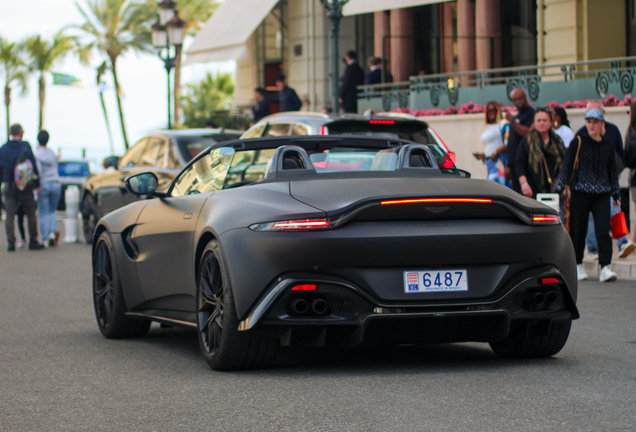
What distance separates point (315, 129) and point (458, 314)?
21.5 ft

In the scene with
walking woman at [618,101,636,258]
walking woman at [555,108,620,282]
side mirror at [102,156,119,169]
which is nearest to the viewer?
walking woman at [555,108,620,282]

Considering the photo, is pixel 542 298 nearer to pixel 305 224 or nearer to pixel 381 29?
pixel 305 224

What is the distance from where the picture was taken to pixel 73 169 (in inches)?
1341

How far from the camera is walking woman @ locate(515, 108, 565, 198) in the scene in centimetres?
1181

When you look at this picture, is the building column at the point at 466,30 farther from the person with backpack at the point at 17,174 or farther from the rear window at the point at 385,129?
the rear window at the point at 385,129

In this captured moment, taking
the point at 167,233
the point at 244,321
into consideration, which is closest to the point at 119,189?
the point at 167,233

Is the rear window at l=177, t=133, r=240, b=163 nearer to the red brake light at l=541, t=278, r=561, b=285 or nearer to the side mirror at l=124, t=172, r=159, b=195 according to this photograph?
the side mirror at l=124, t=172, r=159, b=195

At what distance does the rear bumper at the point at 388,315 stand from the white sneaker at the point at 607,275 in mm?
5903

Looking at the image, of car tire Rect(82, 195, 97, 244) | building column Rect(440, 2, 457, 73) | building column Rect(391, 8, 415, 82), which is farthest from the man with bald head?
building column Rect(440, 2, 457, 73)

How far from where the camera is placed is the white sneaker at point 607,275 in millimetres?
11461

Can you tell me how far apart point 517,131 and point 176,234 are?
717 cm

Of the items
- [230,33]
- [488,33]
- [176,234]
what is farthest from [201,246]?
[230,33]

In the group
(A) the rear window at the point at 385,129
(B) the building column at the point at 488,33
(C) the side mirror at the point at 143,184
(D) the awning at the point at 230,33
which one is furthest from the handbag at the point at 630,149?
(D) the awning at the point at 230,33

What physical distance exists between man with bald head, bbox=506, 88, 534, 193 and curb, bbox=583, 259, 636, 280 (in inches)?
46.8
